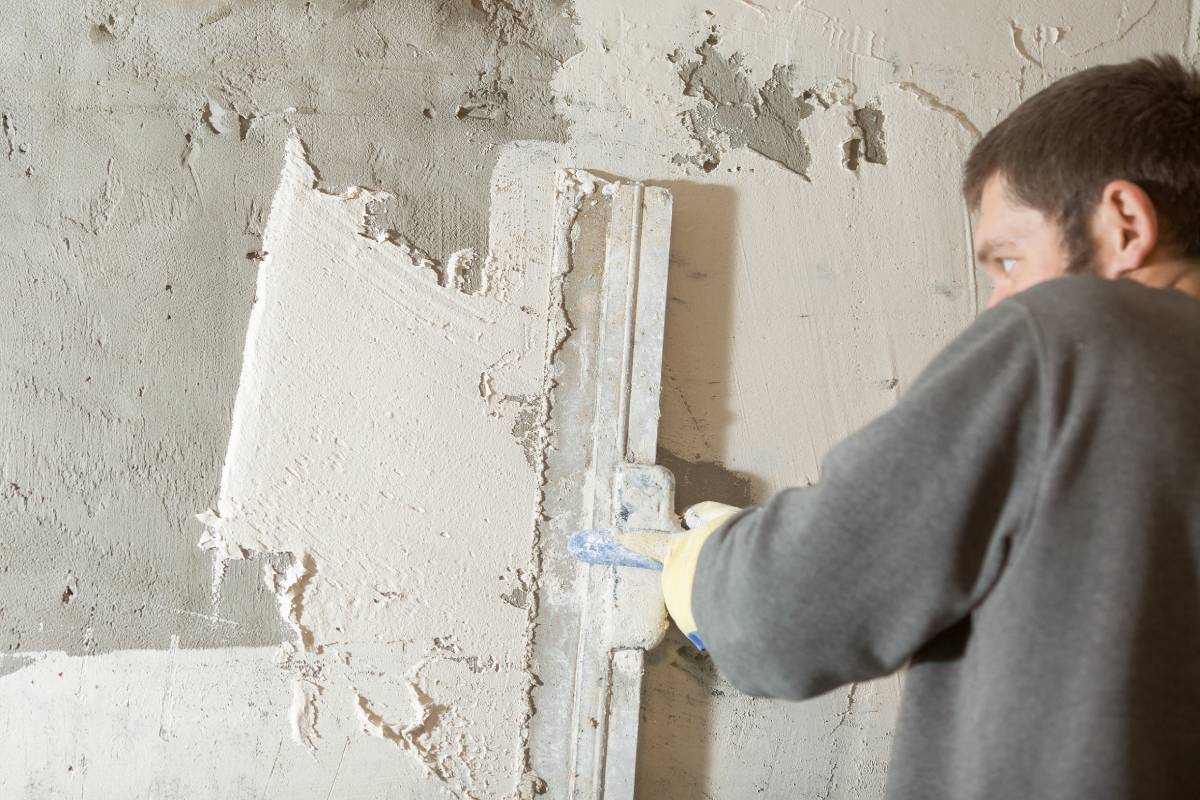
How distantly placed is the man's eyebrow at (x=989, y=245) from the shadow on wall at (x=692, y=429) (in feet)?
1.70

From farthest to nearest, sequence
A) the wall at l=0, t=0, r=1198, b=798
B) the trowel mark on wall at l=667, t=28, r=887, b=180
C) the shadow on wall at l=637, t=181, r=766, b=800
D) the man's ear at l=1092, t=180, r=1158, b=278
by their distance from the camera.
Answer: the trowel mark on wall at l=667, t=28, r=887, b=180, the shadow on wall at l=637, t=181, r=766, b=800, the wall at l=0, t=0, r=1198, b=798, the man's ear at l=1092, t=180, r=1158, b=278

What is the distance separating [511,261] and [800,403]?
0.56 metres

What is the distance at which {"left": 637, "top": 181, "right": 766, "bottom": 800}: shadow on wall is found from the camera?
1339 mm

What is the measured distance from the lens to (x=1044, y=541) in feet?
2.22

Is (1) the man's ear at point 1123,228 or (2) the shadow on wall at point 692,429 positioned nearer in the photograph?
(1) the man's ear at point 1123,228

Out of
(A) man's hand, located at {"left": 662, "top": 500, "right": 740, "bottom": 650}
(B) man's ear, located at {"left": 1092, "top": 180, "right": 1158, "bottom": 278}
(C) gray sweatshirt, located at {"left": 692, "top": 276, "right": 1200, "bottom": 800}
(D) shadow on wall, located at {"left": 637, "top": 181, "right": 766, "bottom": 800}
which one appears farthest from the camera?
(D) shadow on wall, located at {"left": 637, "top": 181, "right": 766, "bottom": 800}

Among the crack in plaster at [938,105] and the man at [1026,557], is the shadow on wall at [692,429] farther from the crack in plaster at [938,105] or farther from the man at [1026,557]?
the man at [1026,557]

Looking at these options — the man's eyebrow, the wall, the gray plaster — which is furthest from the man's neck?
the gray plaster

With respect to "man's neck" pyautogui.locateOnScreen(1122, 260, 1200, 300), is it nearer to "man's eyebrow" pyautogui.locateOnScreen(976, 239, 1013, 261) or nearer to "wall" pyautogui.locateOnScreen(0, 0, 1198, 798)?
"man's eyebrow" pyautogui.locateOnScreen(976, 239, 1013, 261)

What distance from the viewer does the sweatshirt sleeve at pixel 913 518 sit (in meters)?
0.68

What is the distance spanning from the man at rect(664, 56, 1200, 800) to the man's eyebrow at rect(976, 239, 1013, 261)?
16 centimetres

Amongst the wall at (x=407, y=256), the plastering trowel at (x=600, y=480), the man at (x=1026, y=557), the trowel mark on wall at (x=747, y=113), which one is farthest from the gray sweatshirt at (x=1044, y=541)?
the trowel mark on wall at (x=747, y=113)

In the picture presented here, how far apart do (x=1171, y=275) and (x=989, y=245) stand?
177 millimetres

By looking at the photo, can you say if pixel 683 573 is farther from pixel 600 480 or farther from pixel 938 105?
pixel 938 105
